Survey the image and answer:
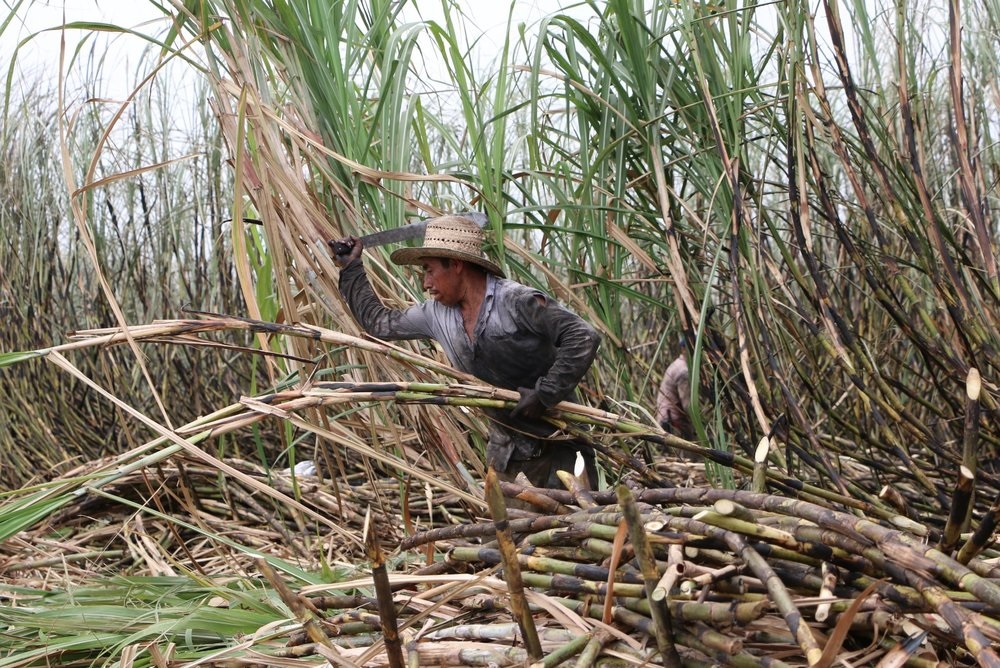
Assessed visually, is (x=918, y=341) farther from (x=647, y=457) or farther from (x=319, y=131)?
(x=319, y=131)

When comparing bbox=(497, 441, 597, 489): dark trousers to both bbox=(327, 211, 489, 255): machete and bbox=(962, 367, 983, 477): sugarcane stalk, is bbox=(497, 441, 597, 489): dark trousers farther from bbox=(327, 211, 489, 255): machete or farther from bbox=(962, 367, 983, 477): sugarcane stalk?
bbox=(962, 367, 983, 477): sugarcane stalk

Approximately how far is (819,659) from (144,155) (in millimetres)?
5086

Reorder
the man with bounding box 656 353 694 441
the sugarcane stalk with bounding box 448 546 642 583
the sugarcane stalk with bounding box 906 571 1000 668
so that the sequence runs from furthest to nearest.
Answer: the man with bounding box 656 353 694 441 < the sugarcane stalk with bounding box 448 546 642 583 < the sugarcane stalk with bounding box 906 571 1000 668

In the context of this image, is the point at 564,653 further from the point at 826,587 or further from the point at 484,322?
the point at 484,322

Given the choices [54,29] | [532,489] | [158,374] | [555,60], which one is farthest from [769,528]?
[158,374]

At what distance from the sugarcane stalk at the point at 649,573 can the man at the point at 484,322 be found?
3.81 feet

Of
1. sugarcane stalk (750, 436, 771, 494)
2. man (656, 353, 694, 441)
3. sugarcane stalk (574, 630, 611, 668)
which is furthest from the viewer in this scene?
man (656, 353, 694, 441)

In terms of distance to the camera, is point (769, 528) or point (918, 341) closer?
point (769, 528)

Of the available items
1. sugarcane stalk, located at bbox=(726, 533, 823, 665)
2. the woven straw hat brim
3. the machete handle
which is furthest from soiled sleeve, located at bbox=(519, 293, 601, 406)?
sugarcane stalk, located at bbox=(726, 533, 823, 665)

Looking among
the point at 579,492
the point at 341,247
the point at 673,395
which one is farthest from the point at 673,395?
the point at 579,492

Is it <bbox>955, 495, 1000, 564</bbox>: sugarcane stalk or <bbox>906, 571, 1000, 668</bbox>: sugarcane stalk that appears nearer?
<bbox>906, 571, 1000, 668</bbox>: sugarcane stalk

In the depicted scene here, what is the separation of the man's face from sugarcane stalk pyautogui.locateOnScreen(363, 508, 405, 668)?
130 cm

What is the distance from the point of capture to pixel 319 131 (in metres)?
2.78

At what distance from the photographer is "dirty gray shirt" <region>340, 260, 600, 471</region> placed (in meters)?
2.65
